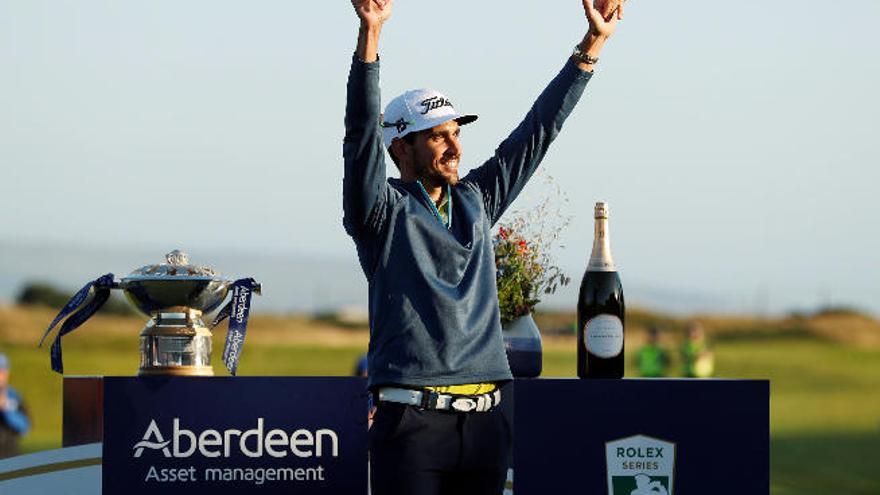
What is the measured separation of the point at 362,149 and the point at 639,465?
1518 millimetres

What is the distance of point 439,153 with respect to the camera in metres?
5.01

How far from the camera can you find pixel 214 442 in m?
5.48

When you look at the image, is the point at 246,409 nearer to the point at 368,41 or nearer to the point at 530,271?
the point at 530,271

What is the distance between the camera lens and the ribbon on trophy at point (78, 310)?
5.57 meters

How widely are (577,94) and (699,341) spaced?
11.7 meters

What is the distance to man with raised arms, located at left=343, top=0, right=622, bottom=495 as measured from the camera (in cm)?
477

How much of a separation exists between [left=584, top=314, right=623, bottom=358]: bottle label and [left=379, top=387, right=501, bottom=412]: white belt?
670 millimetres

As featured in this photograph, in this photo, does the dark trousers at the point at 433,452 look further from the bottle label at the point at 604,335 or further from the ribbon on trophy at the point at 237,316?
the ribbon on trophy at the point at 237,316

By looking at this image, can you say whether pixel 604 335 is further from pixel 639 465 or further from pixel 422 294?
pixel 422 294

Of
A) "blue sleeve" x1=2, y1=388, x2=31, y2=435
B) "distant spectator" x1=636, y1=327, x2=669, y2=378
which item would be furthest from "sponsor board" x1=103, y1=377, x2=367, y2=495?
"distant spectator" x1=636, y1=327, x2=669, y2=378

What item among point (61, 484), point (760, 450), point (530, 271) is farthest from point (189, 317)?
point (760, 450)

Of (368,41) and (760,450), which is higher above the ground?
(368,41)

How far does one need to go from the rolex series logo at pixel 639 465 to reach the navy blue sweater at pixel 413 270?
0.69m

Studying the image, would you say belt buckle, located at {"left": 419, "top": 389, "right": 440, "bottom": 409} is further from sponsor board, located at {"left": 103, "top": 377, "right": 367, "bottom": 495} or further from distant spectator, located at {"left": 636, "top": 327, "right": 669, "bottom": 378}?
distant spectator, located at {"left": 636, "top": 327, "right": 669, "bottom": 378}
